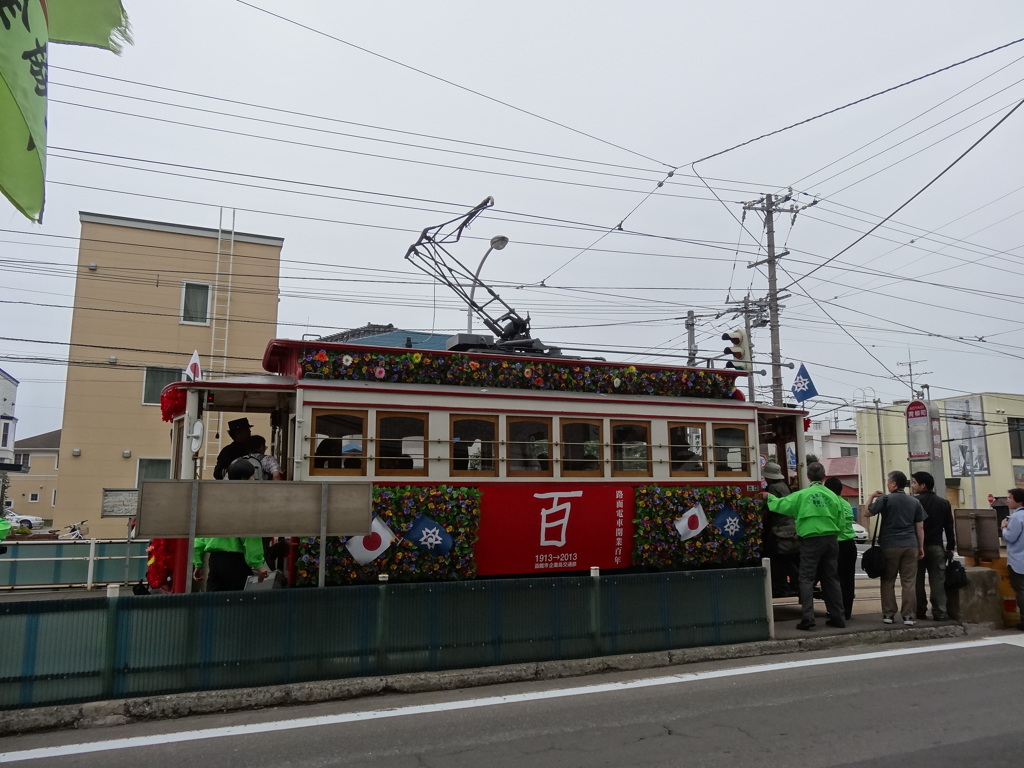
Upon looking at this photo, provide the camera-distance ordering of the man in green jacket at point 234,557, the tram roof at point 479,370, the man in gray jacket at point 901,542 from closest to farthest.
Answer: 1. the man in green jacket at point 234,557
2. the tram roof at point 479,370
3. the man in gray jacket at point 901,542

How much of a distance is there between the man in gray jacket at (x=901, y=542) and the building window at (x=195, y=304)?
65.4ft

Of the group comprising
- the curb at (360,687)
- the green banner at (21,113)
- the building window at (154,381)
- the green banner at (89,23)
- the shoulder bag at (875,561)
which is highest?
the building window at (154,381)

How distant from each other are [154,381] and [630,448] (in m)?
17.8

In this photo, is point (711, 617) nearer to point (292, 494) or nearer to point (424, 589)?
point (424, 589)

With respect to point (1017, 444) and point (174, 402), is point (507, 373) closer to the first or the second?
point (174, 402)

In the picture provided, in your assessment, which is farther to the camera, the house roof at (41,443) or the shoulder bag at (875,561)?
the house roof at (41,443)

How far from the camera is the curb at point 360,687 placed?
584 cm

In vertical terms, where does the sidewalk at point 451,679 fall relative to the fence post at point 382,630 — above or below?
below

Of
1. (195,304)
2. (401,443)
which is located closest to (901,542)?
(401,443)

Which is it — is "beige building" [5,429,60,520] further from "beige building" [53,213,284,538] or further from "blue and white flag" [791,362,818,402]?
"blue and white flag" [791,362,818,402]

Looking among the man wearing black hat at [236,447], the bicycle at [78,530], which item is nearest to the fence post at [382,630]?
the man wearing black hat at [236,447]

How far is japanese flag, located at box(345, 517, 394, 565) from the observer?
27.6 feet

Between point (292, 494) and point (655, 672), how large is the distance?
3946 millimetres

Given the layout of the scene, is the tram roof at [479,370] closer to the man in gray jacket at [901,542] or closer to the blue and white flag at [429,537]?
the blue and white flag at [429,537]
